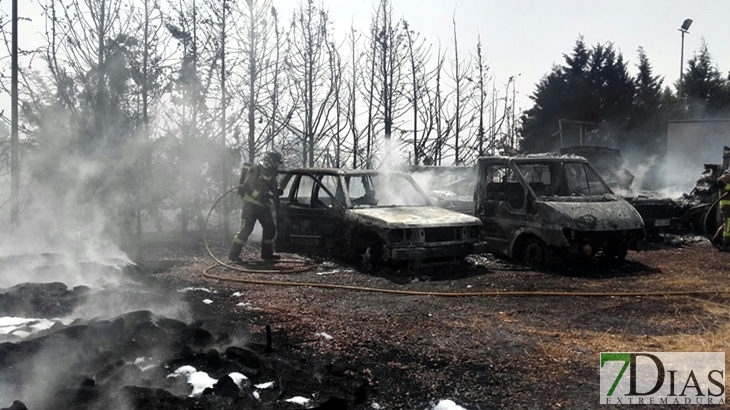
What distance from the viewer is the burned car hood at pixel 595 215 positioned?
835 centimetres

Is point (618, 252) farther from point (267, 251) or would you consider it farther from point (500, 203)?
point (267, 251)

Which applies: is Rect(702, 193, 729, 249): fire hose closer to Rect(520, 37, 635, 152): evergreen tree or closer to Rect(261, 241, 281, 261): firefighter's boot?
Rect(261, 241, 281, 261): firefighter's boot

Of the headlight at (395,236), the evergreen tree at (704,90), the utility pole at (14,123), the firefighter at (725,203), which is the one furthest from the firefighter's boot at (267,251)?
the evergreen tree at (704,90)

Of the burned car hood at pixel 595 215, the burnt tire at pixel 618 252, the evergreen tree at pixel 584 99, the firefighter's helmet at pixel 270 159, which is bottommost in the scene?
the burnt tire at pixel 618 252

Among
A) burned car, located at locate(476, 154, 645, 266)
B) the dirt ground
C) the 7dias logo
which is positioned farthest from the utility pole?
the 7dias logo

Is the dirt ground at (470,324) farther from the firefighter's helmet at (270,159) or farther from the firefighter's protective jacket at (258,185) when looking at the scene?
the firefighter's helmet at (270,159)

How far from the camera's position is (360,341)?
515 cm

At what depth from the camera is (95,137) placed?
37.7 feet

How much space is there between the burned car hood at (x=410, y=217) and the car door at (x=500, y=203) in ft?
2.79

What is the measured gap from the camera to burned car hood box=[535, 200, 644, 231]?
27.4ft

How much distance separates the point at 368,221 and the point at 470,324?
3.32 metres

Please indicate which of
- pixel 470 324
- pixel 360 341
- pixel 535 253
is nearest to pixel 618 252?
pixel 535 253

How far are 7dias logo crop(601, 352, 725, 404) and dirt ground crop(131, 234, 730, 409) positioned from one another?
0.14 meters

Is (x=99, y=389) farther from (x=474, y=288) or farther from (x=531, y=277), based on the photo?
(x=531, y=277)
